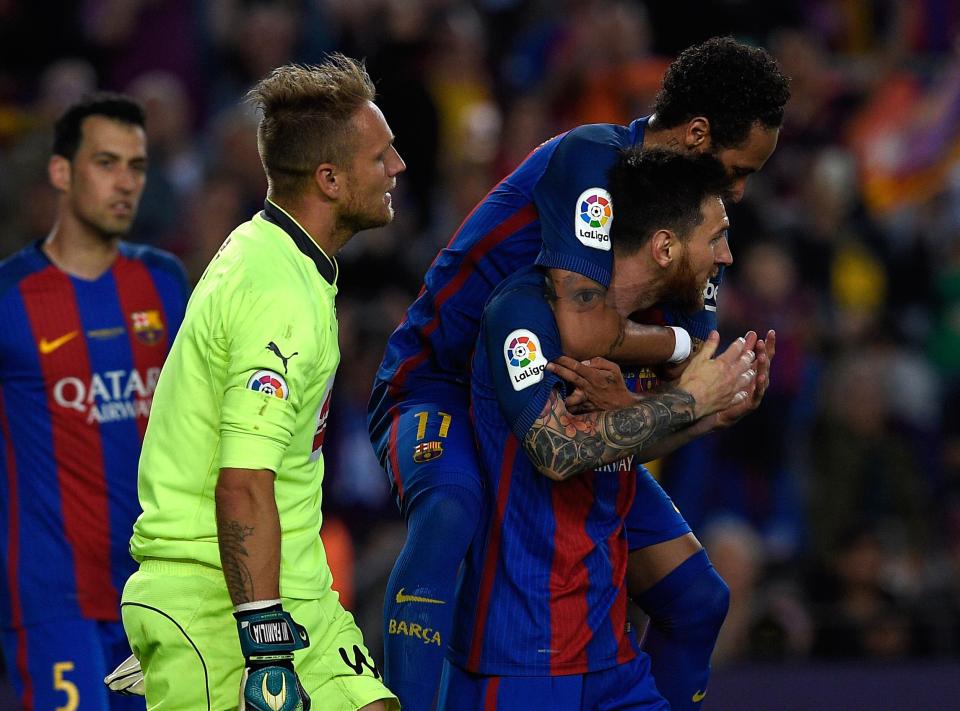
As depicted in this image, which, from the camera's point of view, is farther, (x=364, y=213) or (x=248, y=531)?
(x=364, y=213)

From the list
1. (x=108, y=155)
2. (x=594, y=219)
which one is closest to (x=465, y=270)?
(x=594, y=219)

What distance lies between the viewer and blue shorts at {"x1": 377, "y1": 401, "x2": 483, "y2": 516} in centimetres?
448

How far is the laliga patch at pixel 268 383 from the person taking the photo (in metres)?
3.69

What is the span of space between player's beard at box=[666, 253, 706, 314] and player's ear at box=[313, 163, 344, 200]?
989 millimetres

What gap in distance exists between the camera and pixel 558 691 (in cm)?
434

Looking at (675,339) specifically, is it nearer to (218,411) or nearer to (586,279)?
(586,279)

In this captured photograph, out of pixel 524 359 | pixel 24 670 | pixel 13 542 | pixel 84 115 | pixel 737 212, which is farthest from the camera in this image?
pixel 737 212

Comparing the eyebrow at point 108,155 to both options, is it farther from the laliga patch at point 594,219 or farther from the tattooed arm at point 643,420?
the tattooed arm at point 643,420

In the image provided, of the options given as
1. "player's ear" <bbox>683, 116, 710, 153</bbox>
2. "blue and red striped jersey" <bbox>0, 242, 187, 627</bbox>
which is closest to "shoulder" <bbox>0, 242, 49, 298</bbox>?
"blue and red striped jersey" <bbox>0, 242, 187, 627</bbox>

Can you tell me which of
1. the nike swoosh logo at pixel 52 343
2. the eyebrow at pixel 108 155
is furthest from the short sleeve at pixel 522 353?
the eyebrow at pixel 108 155

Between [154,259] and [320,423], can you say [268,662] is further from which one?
[154,259]

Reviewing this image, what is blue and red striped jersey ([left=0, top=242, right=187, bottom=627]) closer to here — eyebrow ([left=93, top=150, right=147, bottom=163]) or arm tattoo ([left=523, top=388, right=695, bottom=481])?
eyebrow ([left=93, top=150, right=147, bottom=163])

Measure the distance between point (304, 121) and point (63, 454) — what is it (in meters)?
2.08

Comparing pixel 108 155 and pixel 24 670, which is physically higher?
pixel 108 155
